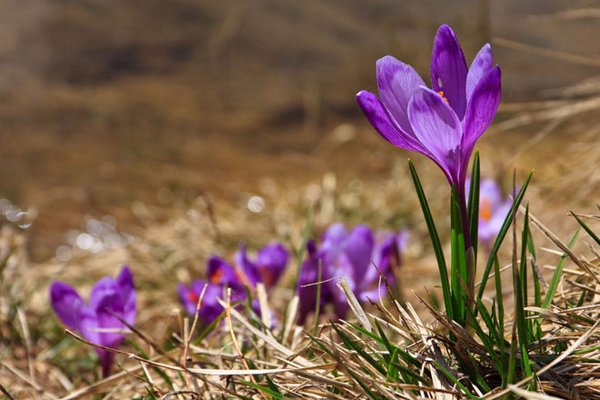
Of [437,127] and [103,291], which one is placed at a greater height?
[437,127]

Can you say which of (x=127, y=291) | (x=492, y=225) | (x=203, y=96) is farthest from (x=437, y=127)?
(x=203, y=96)

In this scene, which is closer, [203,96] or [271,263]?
[271,263]

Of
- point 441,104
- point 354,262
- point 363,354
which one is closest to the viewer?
point 441,104

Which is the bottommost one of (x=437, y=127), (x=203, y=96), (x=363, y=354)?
(x=203, y=96)

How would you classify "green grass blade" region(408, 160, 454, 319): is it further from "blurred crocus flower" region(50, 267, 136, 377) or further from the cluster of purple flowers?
"blurred crocus flower" region(50, 267, 136, 377)

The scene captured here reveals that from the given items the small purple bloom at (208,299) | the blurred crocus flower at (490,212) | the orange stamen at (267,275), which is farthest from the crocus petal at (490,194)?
the small purple bloom at (208,299)

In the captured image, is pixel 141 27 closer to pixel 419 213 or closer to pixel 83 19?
pixel 83 19

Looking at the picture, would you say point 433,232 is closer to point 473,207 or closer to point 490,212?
point 473,207
